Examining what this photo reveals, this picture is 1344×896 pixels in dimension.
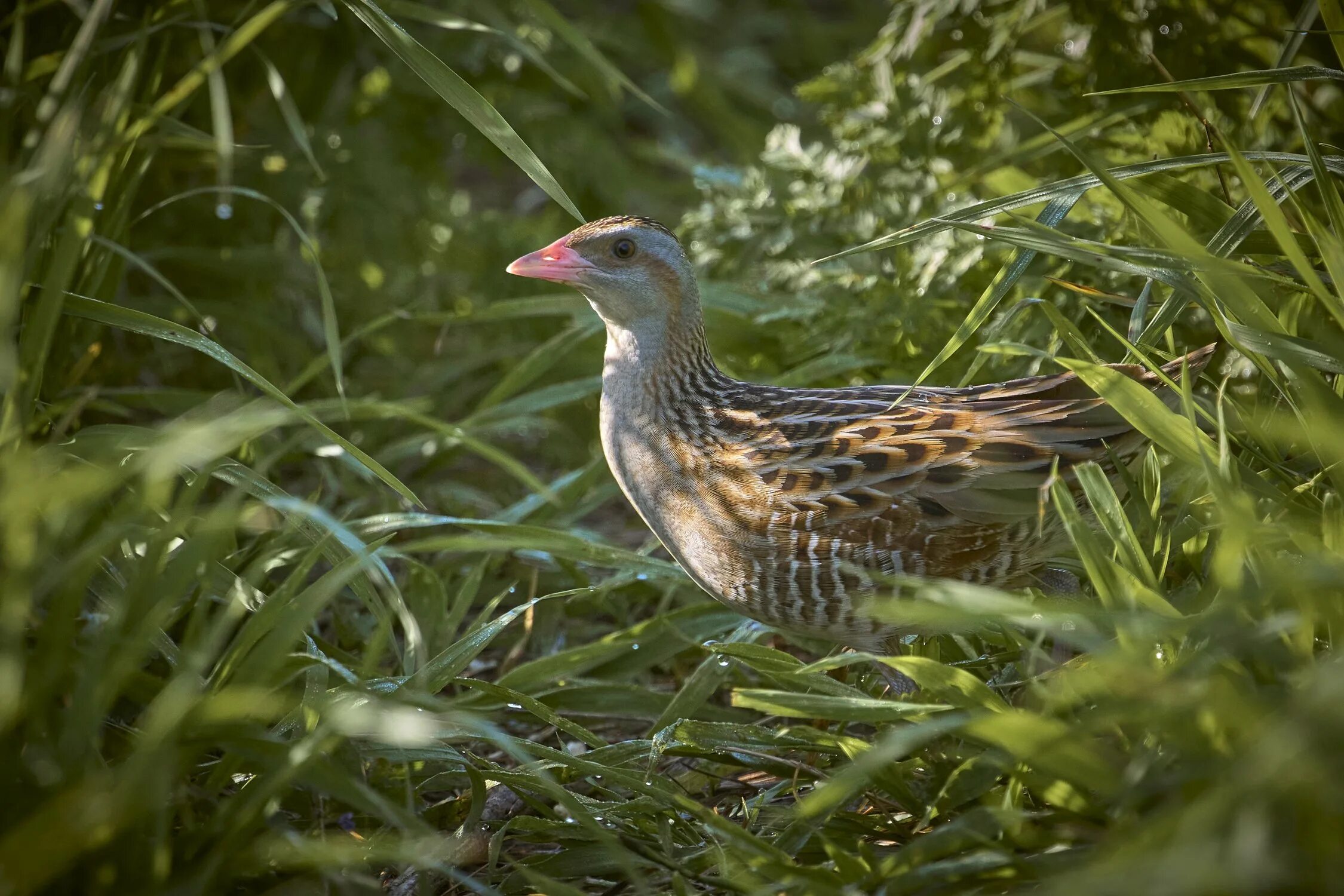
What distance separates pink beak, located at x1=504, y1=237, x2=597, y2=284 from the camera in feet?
9.38

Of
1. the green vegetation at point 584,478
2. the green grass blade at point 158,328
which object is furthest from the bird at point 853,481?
the green grass blade at point 158,328

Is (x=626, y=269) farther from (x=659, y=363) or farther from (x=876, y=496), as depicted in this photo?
(x=876, y=496)

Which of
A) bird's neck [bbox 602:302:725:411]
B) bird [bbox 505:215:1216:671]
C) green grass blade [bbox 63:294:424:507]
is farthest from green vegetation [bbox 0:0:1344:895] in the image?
bird's neck [bbox 602:302:725:411]

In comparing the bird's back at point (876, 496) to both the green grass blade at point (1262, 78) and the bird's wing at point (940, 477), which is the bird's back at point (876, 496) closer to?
the bird's wing at point (940, 477)

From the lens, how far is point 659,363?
2.83 meters

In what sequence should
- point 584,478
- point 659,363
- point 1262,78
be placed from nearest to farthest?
point 1262,78, point 659,363, point 584,478

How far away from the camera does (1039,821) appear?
1810 millimetres

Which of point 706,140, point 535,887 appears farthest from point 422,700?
point 706,140

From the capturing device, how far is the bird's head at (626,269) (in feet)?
9.34

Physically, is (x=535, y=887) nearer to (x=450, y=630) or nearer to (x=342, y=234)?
(x=450, y=630)

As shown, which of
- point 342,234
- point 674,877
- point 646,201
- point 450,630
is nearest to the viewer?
point 674,877

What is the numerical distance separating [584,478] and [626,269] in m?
0.74

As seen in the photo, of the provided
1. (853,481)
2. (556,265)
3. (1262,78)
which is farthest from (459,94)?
(1262,78)

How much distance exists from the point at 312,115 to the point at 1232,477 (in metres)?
3.50
